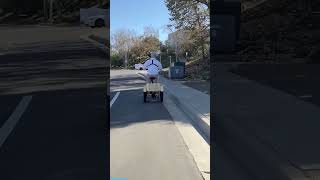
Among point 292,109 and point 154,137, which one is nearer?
point 292,109

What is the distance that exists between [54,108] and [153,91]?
11.0 meters

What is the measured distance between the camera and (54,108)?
262 centimetres

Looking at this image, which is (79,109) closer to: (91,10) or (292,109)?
(91,10)

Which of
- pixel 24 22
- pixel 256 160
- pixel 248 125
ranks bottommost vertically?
pixel 256 160

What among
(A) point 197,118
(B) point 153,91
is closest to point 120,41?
(A) point 197,118

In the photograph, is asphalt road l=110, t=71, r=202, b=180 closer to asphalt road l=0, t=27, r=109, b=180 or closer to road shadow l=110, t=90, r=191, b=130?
road shadow l=110, t=90, r=191, b=130

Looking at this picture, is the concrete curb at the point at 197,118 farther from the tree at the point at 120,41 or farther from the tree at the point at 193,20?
the tree at the point at 193,20

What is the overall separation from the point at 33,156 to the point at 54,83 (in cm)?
39

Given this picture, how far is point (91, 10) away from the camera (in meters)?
2.63

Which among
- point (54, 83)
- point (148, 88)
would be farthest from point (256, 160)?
point (148, 88)

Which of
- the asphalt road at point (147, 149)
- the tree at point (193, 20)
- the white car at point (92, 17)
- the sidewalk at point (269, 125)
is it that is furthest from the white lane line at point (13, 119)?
the tree at point (193, 20)

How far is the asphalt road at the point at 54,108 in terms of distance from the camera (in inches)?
101

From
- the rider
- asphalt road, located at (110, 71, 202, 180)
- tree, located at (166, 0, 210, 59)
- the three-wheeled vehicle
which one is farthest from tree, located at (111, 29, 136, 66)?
tree, located at (166, 0, 210, 59)

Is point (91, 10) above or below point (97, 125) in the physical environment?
above
